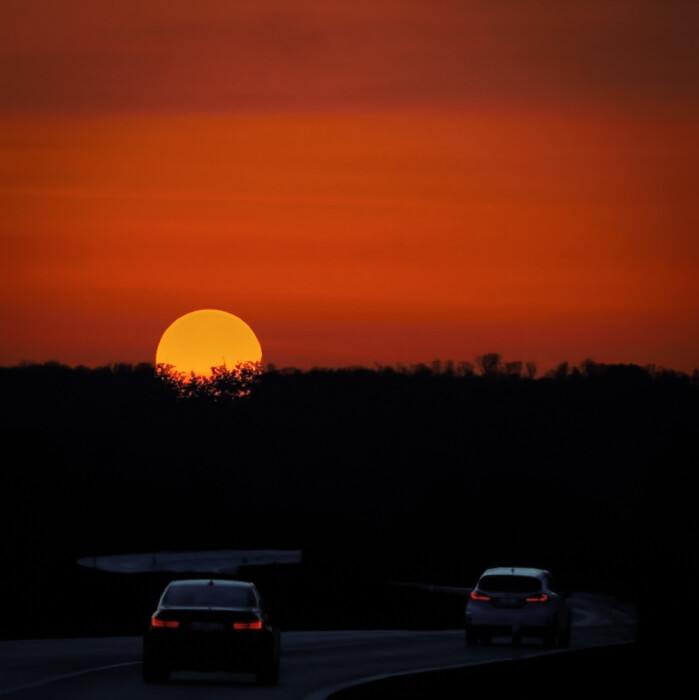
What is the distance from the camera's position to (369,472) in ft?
497

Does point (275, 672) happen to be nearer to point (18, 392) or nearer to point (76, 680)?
point (76, 680)

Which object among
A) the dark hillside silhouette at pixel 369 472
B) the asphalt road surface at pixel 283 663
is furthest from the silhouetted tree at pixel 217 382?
the asphalt road surface at pixel 283 663

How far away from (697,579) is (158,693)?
224 ft

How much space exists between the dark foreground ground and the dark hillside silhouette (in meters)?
45.0

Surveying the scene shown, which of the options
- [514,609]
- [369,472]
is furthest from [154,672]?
[369,472]

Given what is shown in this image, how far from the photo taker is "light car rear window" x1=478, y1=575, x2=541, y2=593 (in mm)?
35344

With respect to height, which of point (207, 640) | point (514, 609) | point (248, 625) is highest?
point (514, 609)

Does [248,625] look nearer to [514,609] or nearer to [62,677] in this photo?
[62,677]

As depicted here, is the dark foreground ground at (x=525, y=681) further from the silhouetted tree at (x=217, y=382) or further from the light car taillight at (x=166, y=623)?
the silhouetted tree at (x=217, y=382)

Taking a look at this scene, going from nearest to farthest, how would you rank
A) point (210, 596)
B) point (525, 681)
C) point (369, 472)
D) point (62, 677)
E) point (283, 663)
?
point (525, 681) → point (210, 596) → point (62, 677) → point (283, 663) → point (369, 472)

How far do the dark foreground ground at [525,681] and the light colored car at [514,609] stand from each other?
5549 mm

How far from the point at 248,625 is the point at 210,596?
81 centimetres

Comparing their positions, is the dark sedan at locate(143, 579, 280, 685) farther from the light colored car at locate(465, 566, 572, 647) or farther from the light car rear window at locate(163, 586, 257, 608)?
the light colored car at locate(465, 566, 572, 647)

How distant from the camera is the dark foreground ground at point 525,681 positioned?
70.4 feet
